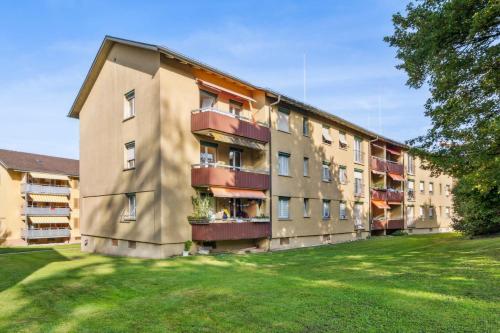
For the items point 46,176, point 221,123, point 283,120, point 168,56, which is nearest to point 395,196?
point 283,120

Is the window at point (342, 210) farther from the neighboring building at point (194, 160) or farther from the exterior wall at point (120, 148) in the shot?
the exterior wall at point (120, 148)

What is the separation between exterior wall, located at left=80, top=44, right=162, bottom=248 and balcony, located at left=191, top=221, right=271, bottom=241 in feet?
7.78

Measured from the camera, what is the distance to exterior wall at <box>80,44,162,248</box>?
72.4ft

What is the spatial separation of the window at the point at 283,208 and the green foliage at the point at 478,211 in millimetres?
11848

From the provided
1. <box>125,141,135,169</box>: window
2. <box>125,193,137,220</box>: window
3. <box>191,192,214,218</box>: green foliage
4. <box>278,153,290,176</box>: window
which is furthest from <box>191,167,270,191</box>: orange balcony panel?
<box>125,141,135,169</box>: window

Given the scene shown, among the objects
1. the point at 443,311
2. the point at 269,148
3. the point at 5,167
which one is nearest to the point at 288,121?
the point at 269,148

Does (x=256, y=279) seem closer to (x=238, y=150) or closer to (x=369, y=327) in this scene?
(x=369, y=327)

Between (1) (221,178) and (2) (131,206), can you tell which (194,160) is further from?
(2) (131,206)

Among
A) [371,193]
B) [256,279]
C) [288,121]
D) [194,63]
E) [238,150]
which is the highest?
[194,63]

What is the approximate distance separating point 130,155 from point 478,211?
24.9 meters

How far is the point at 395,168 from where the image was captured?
44188 millimetres

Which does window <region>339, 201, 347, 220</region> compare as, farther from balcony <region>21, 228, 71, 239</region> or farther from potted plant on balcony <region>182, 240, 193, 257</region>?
balcony <region>21, 228, 71, 239</region>

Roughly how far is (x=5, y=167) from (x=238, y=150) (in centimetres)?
3353

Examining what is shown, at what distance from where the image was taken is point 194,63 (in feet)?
73.1
